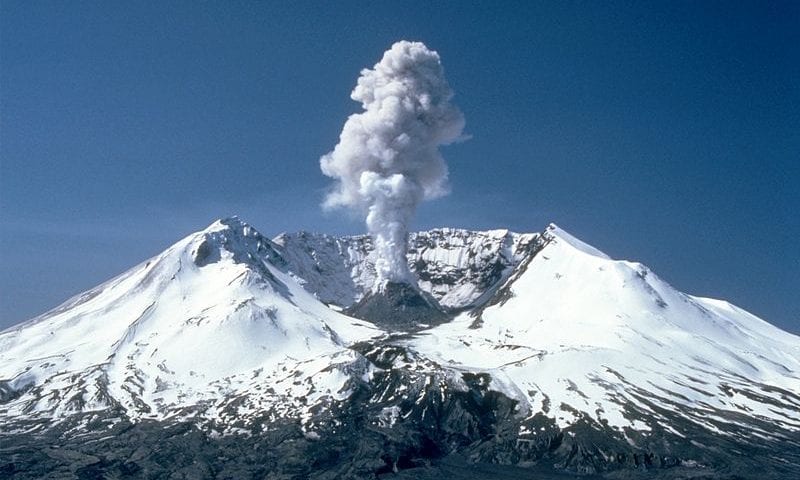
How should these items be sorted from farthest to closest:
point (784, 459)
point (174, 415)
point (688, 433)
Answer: point (174, 415)
point (688, 433)
point (784, 459)

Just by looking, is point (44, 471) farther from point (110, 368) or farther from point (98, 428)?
point (110, 368)

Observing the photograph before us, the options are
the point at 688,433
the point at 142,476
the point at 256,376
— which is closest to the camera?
the point at 142,476

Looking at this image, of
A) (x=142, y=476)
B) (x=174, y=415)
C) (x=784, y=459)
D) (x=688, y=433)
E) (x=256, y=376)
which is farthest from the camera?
(x=256, y=376)

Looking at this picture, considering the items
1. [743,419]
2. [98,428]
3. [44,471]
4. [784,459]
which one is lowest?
[44,471]

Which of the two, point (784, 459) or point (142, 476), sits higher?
point (784, 459)

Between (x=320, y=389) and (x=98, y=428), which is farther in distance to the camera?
(x=320, y=389)

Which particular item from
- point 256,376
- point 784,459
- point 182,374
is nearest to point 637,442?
point 784,459

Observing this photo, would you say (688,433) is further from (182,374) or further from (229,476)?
(182,374)

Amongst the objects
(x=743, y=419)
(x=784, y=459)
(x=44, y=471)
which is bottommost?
(x=44, y=471)

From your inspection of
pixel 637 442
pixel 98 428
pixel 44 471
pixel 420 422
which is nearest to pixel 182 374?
pixel 98 428
